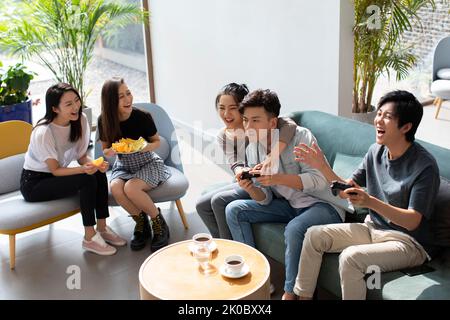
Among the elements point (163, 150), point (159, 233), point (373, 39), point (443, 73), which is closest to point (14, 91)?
point (163, 150)

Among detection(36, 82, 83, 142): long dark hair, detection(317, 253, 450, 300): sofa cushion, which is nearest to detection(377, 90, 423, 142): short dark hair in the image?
detection(317, 253, 450, 300): sofa cushion

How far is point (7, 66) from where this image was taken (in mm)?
5406

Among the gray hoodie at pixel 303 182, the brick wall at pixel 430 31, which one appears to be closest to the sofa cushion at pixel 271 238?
the gray hoodie at pixel 303 182

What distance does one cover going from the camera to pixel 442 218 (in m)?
2.47

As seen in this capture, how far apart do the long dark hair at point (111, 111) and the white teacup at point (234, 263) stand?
139 cm

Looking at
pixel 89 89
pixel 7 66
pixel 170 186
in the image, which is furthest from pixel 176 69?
pixel 170 186

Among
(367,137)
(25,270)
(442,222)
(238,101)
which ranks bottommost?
(25,270)

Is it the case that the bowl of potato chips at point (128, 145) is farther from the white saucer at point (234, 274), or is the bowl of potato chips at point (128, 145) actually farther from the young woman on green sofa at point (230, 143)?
the white saucer at point (234, 274)

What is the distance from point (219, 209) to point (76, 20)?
2.98 metres

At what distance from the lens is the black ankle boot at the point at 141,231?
3654 millimetres

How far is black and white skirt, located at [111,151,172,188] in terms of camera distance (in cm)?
362
